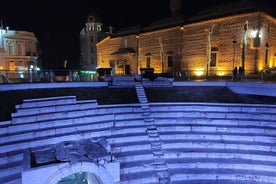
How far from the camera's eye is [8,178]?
617cm

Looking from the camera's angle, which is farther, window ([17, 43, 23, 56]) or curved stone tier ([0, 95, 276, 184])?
window ([17, 43, 23, 56])

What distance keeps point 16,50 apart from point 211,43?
2894 centimetres

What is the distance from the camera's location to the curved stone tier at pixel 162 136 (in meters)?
7.26

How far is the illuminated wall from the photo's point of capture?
60.7 ft

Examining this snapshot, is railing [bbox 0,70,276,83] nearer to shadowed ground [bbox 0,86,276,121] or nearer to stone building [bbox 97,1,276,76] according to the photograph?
stone building [bbox 97,1,276,76]

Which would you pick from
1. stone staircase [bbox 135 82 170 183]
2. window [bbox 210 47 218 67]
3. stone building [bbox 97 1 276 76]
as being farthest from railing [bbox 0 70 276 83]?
stone staircase [bbox 135 82 170 183]

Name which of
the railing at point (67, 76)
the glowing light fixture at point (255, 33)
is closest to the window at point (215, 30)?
the glowing light fixture at point (255, 33)

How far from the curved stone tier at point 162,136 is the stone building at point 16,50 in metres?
25.6

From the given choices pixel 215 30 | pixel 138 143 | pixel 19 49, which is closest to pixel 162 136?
pixel 138 143

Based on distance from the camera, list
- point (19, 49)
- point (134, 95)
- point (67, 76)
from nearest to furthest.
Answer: point (134, 95)
point (67, 76)
point (19, 49)

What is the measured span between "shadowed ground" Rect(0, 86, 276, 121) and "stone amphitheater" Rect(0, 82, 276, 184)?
730 mm

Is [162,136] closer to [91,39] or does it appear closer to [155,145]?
[155,145]

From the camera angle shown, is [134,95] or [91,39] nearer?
[134,95]

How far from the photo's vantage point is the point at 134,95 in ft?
40.2
